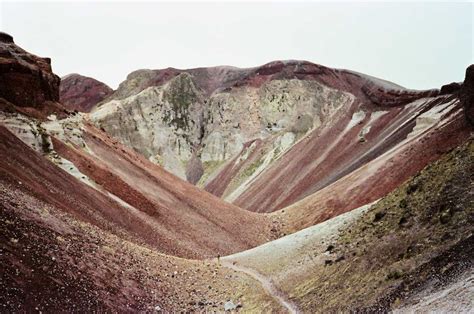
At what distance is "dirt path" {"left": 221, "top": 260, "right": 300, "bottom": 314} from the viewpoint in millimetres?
17909

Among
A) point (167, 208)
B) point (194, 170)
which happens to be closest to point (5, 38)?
point (167, 208)

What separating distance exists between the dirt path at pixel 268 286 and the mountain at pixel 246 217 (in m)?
0.12

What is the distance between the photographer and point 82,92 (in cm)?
13575

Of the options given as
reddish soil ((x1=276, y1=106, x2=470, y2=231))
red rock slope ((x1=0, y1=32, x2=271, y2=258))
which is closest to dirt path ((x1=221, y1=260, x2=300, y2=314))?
red rock slope ((x1=0, y1=32, x2=271, y2=258))

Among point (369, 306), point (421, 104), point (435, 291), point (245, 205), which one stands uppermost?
point (421, 104)

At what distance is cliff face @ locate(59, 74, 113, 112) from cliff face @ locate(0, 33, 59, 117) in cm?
8273

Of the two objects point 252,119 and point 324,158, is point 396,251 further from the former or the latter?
point 252,119

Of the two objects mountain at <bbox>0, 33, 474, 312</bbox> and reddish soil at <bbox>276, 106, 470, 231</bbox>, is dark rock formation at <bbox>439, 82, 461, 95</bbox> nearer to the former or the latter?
mountain at <bbox>0, 33, 474, 312</bbox>

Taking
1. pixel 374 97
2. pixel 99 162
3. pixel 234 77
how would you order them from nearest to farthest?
pixel 99 162
pixel 374 97
pixel 234 77

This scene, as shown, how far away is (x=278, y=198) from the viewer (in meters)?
66.2

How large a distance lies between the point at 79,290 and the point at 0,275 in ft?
9.53

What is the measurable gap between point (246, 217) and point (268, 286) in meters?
26.5

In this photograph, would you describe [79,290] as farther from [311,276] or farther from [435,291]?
[435,291]

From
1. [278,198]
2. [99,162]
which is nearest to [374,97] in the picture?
[278,198]
